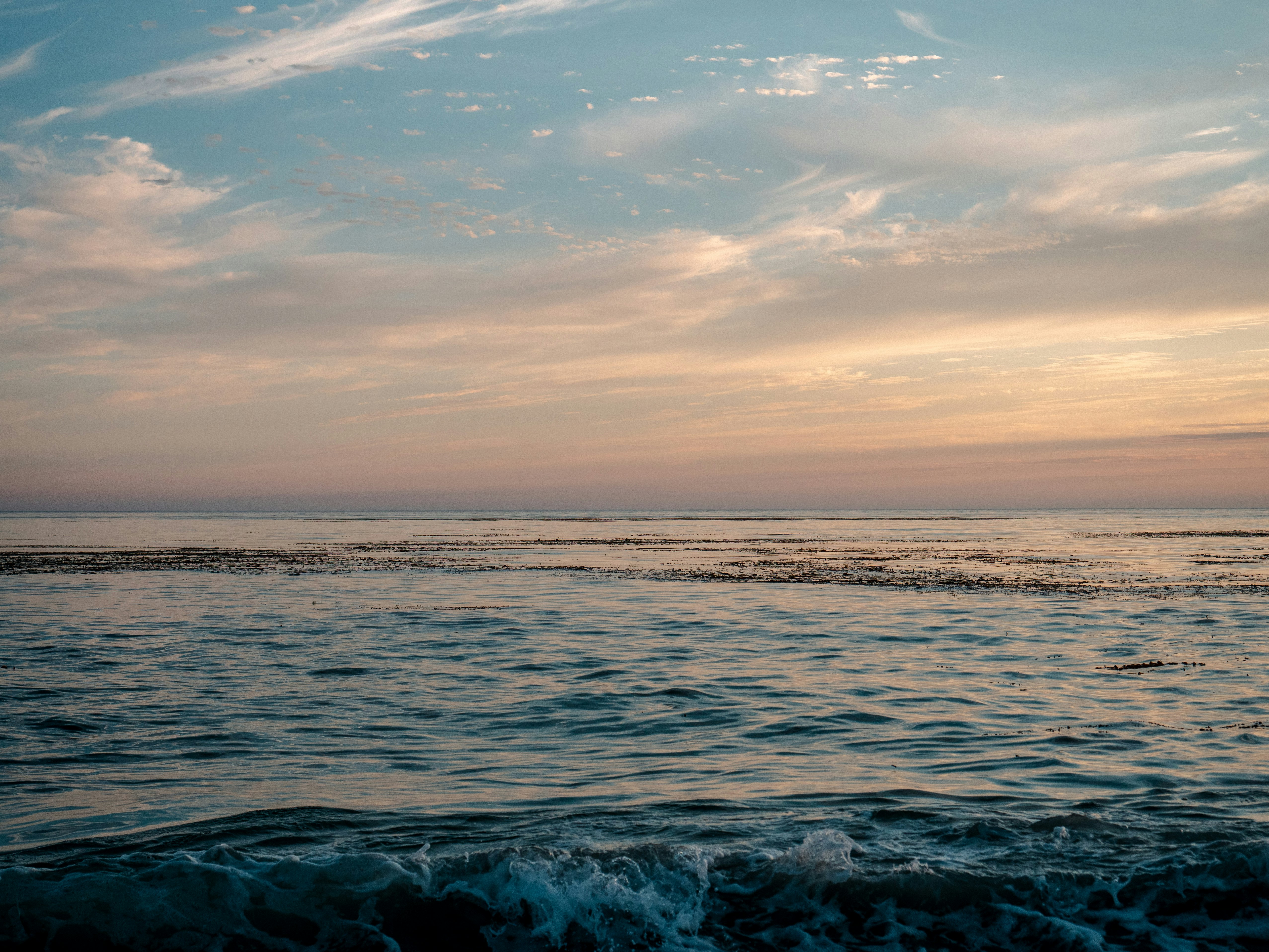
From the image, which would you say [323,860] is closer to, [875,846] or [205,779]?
[205,779]

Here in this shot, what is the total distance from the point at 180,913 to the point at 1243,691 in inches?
614

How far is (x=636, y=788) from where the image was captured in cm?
970

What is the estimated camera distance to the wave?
22.1ft

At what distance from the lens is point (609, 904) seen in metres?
7.07

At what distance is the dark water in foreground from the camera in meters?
6.95

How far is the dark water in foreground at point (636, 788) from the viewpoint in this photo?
6945mm

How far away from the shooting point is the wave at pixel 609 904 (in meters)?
6.73

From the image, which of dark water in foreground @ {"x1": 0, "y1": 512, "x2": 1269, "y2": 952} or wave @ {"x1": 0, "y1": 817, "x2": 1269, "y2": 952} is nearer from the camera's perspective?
wave @ {"x1": 0, "y1": 817, "x2": 1269, "y2": 952}

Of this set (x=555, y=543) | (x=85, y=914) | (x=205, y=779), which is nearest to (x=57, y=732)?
(x=205, y=779)

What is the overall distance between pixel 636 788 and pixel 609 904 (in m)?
2.64

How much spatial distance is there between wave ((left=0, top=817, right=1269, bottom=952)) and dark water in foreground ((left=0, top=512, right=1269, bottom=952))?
2 centimetres

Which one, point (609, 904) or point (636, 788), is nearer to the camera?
point (609, 904)

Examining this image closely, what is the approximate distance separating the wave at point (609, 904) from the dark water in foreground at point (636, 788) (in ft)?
0.07

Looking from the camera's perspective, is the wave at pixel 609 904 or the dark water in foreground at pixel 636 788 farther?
the dark water in foreground at pixel 636 788
